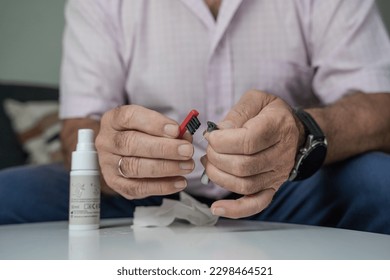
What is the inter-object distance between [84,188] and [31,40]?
132cm

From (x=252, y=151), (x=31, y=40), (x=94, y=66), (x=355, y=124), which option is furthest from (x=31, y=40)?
(x=252, y=151)

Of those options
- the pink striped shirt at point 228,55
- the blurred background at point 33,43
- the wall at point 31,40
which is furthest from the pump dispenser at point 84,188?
the wall at point 31,40

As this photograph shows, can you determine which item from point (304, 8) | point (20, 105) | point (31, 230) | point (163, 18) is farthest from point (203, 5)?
point (20, 105)

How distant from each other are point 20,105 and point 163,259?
1288 mm

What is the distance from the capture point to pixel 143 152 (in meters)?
0.64

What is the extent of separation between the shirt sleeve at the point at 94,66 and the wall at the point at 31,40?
76 centimetres

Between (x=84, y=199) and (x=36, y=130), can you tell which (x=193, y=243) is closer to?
(x=84, y=199)

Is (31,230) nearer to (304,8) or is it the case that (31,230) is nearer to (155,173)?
(155,173)

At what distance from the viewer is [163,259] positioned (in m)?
0.44

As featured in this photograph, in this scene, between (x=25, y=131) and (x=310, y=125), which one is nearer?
(x=310, y=125)

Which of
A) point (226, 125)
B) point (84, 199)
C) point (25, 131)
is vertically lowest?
point (25, 131)

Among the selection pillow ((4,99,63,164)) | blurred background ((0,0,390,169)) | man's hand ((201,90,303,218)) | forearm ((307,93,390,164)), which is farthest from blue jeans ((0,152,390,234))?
blurred background ((0,0,390,169))

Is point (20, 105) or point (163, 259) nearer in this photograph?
point (163, 259)

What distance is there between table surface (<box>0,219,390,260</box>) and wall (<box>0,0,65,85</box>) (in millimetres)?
1205
